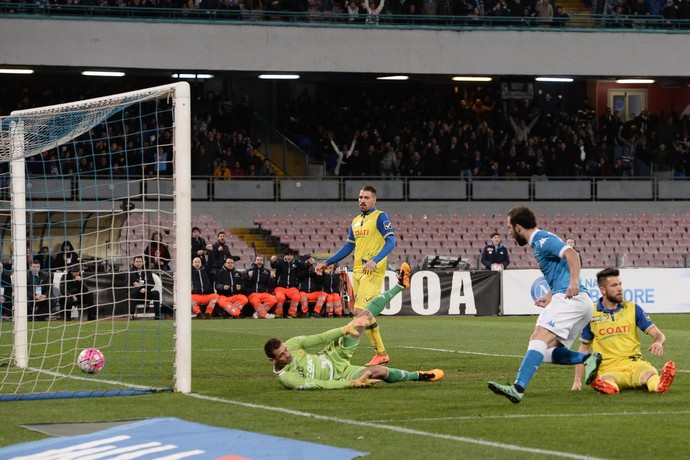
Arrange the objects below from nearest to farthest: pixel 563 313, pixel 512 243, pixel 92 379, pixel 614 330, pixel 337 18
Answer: pixel 563 313, pixel 614 330, pixel 92 379, pixel 512 243, pixel 337 18

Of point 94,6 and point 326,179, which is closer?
point 94,6

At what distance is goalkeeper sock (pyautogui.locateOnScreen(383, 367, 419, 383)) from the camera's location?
485 inches

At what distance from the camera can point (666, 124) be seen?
41.7 m

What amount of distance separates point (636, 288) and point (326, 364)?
62.0 ft

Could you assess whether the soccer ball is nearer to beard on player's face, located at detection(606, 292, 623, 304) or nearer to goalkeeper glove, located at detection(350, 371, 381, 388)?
goalkeeper glove, located at detection(350, 371, 381, 388)

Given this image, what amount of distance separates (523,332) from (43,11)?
61.1 ft

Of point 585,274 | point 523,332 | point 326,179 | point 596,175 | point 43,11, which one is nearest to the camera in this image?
point 523,332

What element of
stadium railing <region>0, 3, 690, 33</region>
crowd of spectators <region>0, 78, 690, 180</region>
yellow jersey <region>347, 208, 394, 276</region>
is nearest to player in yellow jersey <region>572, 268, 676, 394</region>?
yellow jersey <region>347, 208, 394, 276</region>

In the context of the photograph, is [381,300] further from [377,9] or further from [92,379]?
[377,9]

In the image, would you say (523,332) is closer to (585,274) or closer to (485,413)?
(585,274)

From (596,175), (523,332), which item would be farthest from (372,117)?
(523,332)

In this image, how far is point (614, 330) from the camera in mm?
11977

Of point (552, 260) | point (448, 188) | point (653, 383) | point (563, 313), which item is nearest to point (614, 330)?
point (653, 383)

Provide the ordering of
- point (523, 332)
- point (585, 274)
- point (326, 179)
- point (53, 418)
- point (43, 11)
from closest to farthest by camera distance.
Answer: point (53, 418), point (523, 332), point (585, 274), point (43, 11), point (326, 179)
